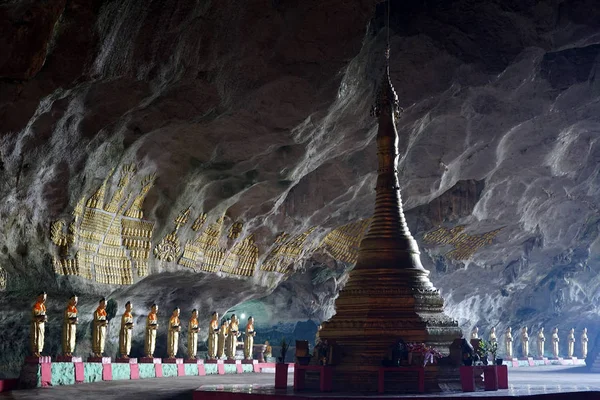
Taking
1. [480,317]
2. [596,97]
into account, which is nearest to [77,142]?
[596,97]

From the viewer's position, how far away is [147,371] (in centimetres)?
1694

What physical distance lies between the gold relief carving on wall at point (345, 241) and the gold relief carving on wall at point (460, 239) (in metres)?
2.80

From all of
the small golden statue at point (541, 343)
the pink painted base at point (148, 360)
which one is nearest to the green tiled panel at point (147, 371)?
the pink painted base at point (148, 360)

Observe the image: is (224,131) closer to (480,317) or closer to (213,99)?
(213,99)

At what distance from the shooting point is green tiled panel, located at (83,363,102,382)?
14.0m

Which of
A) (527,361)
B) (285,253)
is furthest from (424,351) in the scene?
(527,361)

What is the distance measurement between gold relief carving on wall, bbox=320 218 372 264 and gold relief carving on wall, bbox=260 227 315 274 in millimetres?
1351

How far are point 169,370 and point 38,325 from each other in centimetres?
516

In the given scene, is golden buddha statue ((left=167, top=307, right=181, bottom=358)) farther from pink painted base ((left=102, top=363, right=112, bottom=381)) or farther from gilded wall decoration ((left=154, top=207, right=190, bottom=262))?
pink painted base ((left=102, top=363, right=112, bottom=381))

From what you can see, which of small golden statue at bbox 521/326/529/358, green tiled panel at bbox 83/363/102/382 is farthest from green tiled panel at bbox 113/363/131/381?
small golden statue at bbox 521/326/529/358

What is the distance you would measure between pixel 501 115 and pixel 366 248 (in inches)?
257

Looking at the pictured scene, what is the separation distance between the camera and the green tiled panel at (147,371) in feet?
54.6

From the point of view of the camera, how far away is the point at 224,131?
15000 mm

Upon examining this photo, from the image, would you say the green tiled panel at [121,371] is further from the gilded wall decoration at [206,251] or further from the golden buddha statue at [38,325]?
the gilded wall decoration at [206,251]
